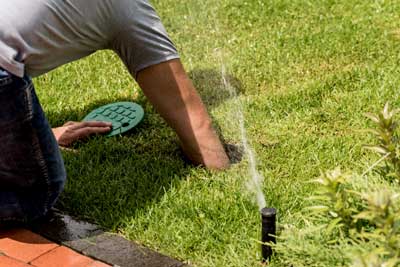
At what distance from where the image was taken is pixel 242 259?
271cm

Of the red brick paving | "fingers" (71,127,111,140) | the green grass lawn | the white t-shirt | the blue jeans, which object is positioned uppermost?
the white t-shirt

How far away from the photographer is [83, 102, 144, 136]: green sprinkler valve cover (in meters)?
3.91

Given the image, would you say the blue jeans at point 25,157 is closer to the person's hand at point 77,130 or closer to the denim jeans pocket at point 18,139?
the denim jeans pocket at point 18,139

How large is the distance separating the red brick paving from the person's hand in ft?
2.54

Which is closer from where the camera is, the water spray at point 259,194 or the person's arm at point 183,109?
the water spray at point 259,194

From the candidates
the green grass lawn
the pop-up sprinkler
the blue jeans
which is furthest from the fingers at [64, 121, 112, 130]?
the pop-up sprinkler

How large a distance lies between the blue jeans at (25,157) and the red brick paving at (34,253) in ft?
0.33

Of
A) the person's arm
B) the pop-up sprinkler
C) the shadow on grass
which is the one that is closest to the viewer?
the pop-up sprinkler

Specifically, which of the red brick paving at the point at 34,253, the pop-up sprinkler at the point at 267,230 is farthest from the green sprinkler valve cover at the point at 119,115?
the pop-up sprinkler at the point at 267,230

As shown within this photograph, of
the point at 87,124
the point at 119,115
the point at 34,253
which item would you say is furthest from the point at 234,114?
the point at 34,253

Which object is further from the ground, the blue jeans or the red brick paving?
the blue jeans

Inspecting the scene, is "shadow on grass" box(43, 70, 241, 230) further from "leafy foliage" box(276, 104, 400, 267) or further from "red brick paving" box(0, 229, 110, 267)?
"leafy foliage" box(276, 104, 400, 267)

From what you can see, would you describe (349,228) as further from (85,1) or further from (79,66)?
(79,66)

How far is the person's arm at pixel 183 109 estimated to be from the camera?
133 inches
